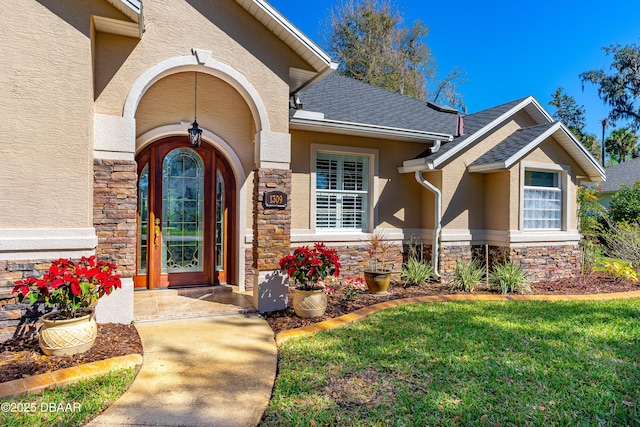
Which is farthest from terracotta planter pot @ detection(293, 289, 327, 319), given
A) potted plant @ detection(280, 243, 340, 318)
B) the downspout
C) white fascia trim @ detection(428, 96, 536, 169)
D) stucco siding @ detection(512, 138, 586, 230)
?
stucco siding @ detection(512, 138, 586, 230)

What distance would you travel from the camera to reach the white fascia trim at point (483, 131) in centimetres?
883

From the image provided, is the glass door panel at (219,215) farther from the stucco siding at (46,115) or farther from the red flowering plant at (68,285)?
the red flowering plant at (68,285)

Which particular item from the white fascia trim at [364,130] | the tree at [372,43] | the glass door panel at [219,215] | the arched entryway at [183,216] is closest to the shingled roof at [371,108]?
the white fascia trim at [364,130]

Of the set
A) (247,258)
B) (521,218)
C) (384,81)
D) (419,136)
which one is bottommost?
(247,258)

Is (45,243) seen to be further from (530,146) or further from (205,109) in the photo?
(530,146)

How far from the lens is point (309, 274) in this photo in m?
5.91

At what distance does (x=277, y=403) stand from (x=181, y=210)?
5.30 metres

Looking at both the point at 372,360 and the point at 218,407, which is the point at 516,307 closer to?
the point at 372,360

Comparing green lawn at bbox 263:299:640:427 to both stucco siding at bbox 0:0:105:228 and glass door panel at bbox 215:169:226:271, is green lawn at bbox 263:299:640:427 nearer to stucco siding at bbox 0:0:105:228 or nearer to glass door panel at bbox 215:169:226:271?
stucco siding at bbox 0:0:105:228

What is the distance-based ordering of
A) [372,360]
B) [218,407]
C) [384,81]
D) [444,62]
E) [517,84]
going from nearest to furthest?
[218,407], [372,360], [384,81], [444,62], [517,84]

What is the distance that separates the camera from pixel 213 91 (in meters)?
7.53

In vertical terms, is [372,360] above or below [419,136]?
below

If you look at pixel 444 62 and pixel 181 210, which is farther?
pixel 444 62

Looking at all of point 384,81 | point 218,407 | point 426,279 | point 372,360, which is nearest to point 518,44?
point 384,81
